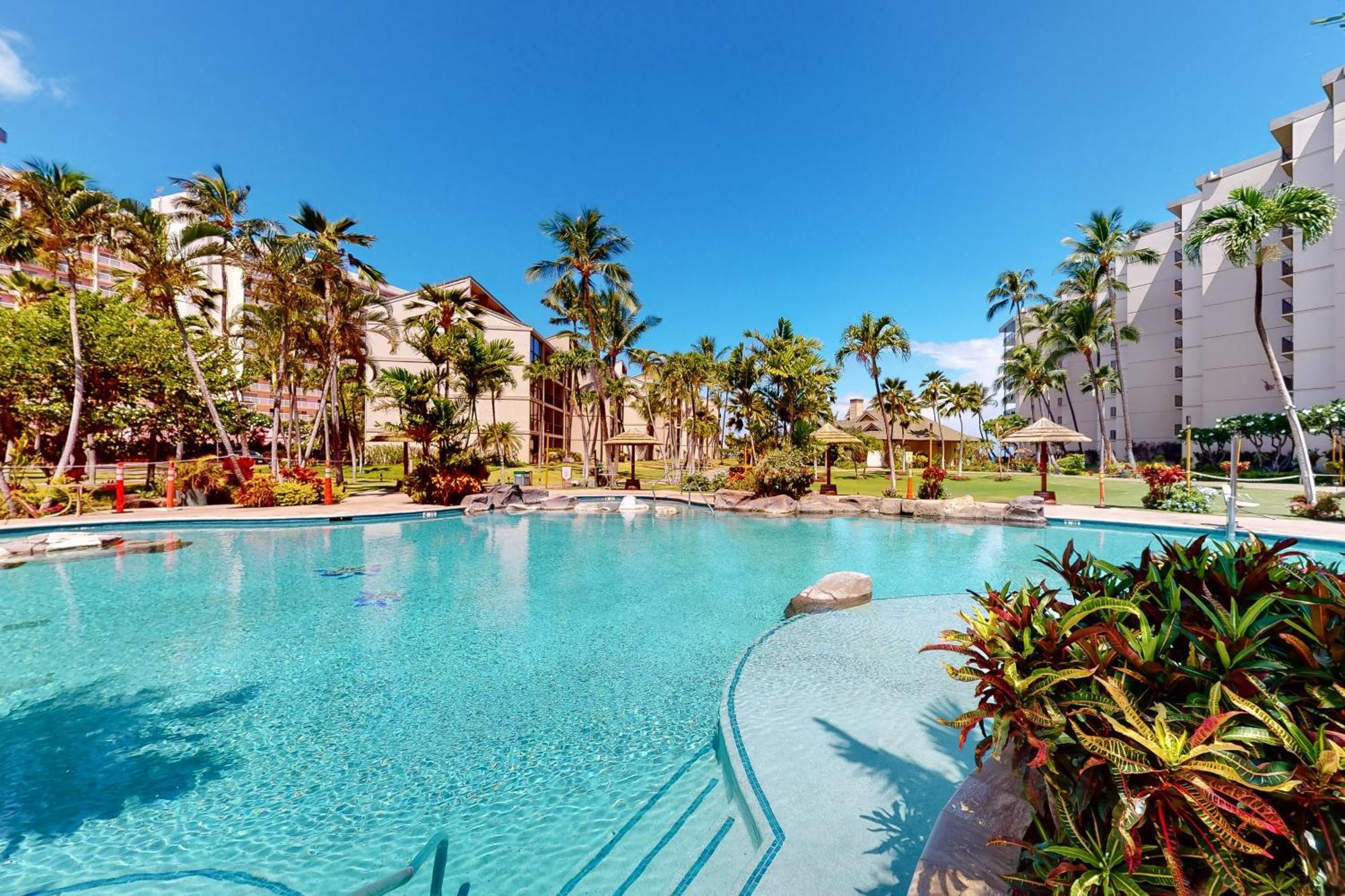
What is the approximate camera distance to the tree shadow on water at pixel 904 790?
A: 8.36 ft

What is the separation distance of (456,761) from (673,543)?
891 centimetres

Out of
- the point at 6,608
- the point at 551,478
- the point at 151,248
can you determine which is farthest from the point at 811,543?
the point at 551,478

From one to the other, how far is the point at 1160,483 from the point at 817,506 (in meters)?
10.4

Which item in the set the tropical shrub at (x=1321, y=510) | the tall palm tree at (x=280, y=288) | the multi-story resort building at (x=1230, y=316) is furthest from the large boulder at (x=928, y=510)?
the tall palm tree at (x=280, y=288)

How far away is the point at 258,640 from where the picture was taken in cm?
639

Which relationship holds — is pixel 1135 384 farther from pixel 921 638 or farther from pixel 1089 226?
pixel 921 638

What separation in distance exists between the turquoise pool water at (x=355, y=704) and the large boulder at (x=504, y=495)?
8.06 meters

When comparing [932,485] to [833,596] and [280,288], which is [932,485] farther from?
[280,288]

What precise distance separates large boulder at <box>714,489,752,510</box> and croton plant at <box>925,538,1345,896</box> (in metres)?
16.4

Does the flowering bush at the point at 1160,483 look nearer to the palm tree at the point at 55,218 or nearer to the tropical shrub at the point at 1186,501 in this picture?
the tropical shrub at the point at 1186,501

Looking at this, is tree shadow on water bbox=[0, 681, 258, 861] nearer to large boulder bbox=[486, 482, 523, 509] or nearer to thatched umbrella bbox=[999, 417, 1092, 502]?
large boulder bbox=[486, 482, 523, 509]

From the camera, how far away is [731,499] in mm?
18453

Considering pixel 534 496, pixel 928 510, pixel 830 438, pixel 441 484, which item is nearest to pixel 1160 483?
pixel 928 510

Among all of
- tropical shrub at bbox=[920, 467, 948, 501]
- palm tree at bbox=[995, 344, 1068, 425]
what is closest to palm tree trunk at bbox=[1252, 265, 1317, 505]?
tropical shrub at bbox=[920, 467, 948, 501]
